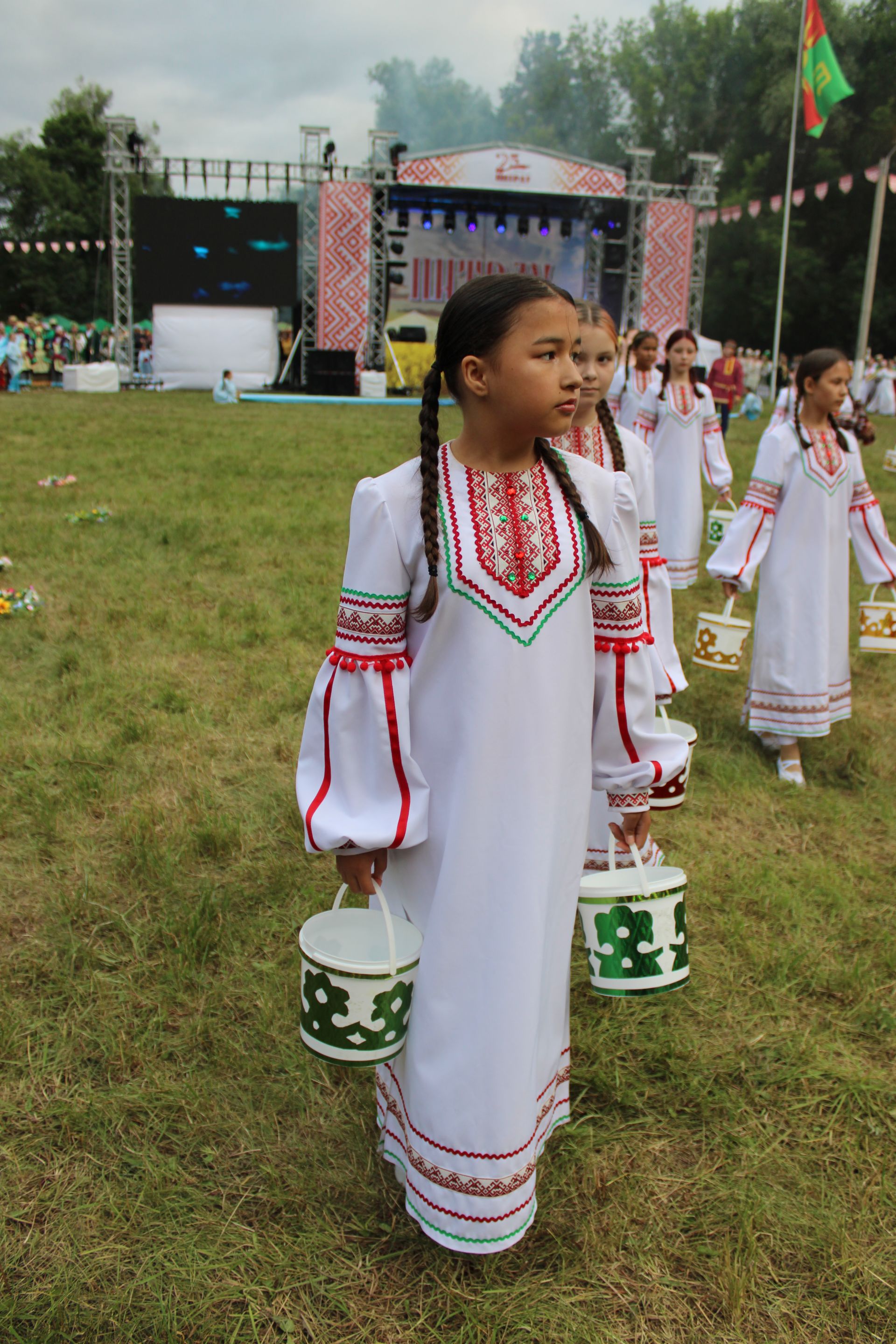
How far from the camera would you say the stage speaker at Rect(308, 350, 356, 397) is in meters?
24.3

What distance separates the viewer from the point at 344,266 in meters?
24.7

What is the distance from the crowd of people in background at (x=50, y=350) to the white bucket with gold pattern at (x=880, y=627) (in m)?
22.3

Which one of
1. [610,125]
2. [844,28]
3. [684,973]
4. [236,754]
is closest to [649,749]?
[684,973]

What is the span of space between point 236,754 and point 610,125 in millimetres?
54167

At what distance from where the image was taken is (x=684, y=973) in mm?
2031

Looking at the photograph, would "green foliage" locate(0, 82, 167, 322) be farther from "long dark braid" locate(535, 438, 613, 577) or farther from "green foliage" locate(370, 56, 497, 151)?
"long dark braid" locate(535, 438, 613, 577)

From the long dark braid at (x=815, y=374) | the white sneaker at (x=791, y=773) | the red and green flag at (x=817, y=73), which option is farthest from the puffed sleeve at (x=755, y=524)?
the red and green flag at (x=817, y=73)

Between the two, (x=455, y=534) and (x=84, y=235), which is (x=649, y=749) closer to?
(x=455, y=534)

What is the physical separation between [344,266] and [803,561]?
2275 centimetres

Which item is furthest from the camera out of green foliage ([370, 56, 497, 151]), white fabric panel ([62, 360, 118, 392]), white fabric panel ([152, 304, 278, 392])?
green foliage ([370, 56, 497, 151])

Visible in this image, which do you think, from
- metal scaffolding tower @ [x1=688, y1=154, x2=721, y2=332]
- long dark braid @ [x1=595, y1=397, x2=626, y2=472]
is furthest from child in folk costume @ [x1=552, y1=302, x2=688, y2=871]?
metal scaffolding tower @ [x1=688, y1=154, x2=721, y2=332]

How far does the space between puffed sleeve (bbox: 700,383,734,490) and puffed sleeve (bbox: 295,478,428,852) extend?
484 centimetres

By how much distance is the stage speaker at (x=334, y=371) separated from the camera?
79.7ft

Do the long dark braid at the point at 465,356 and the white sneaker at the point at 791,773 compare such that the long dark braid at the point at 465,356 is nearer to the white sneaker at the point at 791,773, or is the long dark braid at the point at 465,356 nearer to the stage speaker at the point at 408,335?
the white sneaker at the point at 791,773
